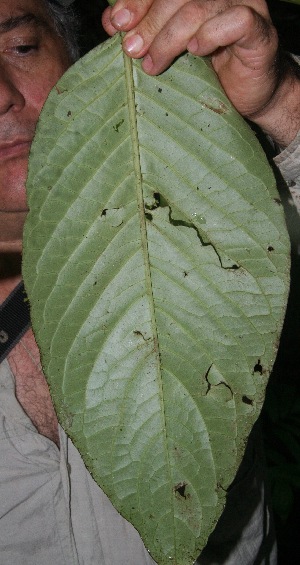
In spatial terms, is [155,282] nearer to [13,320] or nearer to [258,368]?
[258,368]

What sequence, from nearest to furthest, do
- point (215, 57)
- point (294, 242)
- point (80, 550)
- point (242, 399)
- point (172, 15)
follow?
1. point (242, 399)
2. point (172, 15)
3. point (215, 57)
4. point (294, 242)
5. point (80, 550)

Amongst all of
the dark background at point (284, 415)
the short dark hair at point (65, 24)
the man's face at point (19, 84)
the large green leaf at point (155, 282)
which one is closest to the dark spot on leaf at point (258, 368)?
the large green leaf at point (155, 282)

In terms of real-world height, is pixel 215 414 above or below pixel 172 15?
below

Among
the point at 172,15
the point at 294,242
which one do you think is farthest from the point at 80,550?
the point at 172,15

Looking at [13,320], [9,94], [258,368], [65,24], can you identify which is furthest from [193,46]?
[65,24]

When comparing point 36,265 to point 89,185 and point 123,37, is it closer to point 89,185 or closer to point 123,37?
point 89,185

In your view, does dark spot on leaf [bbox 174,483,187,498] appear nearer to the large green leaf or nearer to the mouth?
the large green leaf

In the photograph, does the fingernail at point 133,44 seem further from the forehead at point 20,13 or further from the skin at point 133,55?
the forehead at point 20,13
